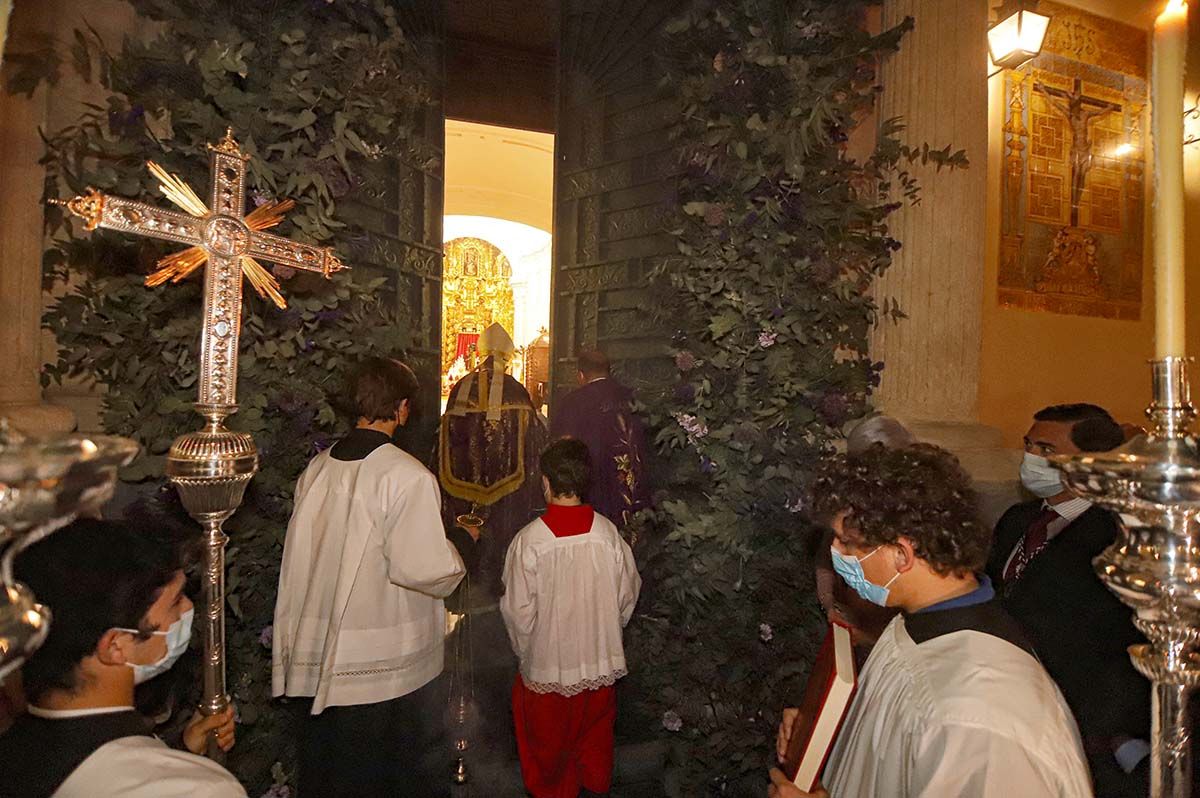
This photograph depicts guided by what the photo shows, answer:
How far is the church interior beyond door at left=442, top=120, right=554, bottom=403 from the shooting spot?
10.7 m

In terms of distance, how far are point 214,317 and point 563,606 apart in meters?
2.04

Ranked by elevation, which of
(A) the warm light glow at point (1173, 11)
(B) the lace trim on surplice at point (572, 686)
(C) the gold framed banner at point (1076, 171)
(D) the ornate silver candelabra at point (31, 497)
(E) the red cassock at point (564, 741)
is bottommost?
(E) the red cassock at point (564, 741)

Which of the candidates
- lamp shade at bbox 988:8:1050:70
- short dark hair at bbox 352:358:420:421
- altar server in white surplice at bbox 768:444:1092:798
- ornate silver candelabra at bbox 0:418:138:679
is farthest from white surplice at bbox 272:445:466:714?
lamp shade at bbox 988:8:1050:70

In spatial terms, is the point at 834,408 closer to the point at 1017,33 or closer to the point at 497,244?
the point at 1017,33

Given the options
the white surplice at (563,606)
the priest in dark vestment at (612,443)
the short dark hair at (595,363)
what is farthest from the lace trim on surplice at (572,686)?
the short dark hair at (595,363)

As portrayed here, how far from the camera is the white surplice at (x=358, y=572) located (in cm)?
271

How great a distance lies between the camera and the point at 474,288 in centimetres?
1223

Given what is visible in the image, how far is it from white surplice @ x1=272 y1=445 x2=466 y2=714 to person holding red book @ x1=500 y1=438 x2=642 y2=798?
0.60 metres

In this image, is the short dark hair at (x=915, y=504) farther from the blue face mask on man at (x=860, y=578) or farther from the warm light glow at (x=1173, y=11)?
the warm light glow at (x=1173, y=11)

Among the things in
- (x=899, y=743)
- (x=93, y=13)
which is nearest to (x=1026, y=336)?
(x=899, y=743)

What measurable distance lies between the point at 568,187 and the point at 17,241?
3.85 m

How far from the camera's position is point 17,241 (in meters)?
3.12

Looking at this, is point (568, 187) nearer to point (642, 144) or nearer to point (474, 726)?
point (642, 144)

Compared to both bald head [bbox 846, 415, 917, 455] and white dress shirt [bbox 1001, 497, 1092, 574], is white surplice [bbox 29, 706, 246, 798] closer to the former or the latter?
bald head [bbox 846, 415, 917, 455]
